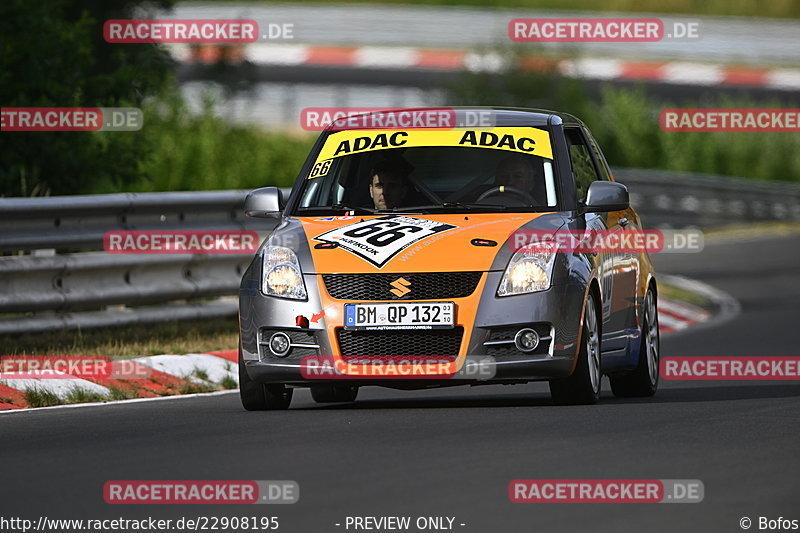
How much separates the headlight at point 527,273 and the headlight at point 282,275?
3.62 feet

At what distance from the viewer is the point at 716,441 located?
8.81m

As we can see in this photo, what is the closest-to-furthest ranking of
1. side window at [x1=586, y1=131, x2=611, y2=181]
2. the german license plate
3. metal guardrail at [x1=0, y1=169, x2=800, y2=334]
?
the german license plate
side window at [x1=586, y1=131, x2=611, y2=181]
metal guardrail at [x1=0, y1=169, x2=800, y2=334]

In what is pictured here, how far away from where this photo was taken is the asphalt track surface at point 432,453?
22.8 feet

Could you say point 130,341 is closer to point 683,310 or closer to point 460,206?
point 460,206

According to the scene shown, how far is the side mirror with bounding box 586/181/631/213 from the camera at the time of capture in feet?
35.7

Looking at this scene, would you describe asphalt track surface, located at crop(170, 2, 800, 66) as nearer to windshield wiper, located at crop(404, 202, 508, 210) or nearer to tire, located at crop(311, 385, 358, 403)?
tire, located at crop(311, 385, 358, 403)

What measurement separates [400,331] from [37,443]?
2.08m

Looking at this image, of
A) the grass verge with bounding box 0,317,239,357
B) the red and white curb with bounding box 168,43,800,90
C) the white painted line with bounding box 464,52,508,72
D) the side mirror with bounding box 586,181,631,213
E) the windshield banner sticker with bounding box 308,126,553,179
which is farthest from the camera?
the red and white curb with bounding box 168,43,800,90

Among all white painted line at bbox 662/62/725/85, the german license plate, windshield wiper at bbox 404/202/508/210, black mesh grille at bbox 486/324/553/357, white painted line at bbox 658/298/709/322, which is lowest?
white painted line at bbox 658/298/709/322

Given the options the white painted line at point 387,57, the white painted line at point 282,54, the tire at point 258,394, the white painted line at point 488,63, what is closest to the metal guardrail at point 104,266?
the tire at point 258,394

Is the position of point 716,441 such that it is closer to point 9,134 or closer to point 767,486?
point 767,486

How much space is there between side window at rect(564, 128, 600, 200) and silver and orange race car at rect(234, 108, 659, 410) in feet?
0.14

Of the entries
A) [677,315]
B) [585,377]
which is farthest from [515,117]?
[677,315]

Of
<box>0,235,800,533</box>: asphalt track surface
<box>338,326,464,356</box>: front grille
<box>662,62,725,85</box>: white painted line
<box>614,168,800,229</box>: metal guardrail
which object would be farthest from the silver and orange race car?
<box>662,62,725,85</box>: white painted line
